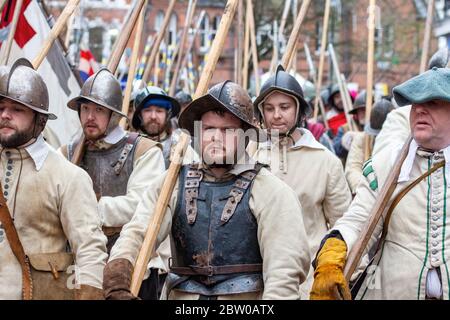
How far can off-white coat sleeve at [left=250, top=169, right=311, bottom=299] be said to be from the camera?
178 inches

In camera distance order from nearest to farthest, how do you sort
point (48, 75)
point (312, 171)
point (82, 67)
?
1. point (312, 171)
2. point (48, 75)
3. point (82, 67)

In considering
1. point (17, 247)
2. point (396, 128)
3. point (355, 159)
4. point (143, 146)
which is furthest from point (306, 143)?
point (17, 247)

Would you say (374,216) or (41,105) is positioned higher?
(41,105)

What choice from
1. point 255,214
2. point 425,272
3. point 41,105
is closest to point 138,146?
point 41,105

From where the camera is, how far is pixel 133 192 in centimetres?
659

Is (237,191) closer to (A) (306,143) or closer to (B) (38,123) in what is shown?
(B) (38,123)

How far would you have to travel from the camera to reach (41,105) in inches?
201

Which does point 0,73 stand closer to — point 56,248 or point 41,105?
point 41,105

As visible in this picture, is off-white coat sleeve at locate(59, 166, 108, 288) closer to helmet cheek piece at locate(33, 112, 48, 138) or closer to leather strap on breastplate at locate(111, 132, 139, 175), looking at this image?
helmet cheek piece at locate(33, 112, 48, 138)

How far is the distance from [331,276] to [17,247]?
59.5 inches

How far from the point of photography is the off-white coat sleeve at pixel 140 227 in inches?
184

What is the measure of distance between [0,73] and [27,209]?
28.7 inches

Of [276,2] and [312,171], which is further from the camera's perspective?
[276,2]

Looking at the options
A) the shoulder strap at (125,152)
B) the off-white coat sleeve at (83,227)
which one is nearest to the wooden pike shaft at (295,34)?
the shoulder strap at (125,152)
